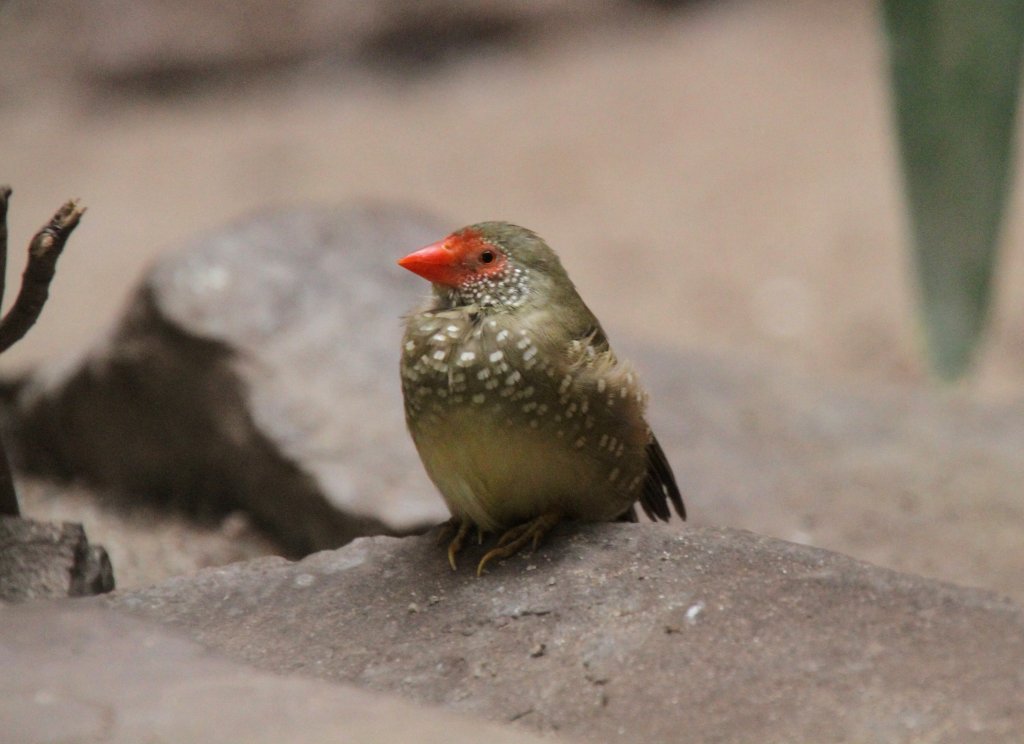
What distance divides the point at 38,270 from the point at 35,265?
2 centimetres

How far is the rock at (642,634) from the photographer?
2.29m

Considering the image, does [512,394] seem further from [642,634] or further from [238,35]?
[238,35]

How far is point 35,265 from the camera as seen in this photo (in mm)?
2959

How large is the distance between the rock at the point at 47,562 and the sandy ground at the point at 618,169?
4558 millimetres

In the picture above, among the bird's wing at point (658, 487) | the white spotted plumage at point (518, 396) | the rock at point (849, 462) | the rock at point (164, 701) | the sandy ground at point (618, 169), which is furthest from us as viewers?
the sandy ground at point (618, 169)

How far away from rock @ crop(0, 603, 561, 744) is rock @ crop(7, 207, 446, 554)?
1879 millimetres

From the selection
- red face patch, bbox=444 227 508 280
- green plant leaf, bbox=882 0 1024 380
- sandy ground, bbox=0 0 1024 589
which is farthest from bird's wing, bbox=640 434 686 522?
sandy ground, bbox=0 0 1024 589

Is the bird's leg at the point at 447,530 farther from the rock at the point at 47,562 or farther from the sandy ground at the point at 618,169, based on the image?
the sandy ground at the point at 618,169

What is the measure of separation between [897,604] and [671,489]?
1.05m

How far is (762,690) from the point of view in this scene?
236 cm

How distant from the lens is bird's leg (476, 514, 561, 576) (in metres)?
2.97

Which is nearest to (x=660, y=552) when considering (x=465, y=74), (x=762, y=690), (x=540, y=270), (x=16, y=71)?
(x=762, y=690)

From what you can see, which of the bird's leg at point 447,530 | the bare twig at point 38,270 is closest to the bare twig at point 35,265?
the bare twig at point 38,270

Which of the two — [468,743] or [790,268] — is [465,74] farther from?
[468,743]
